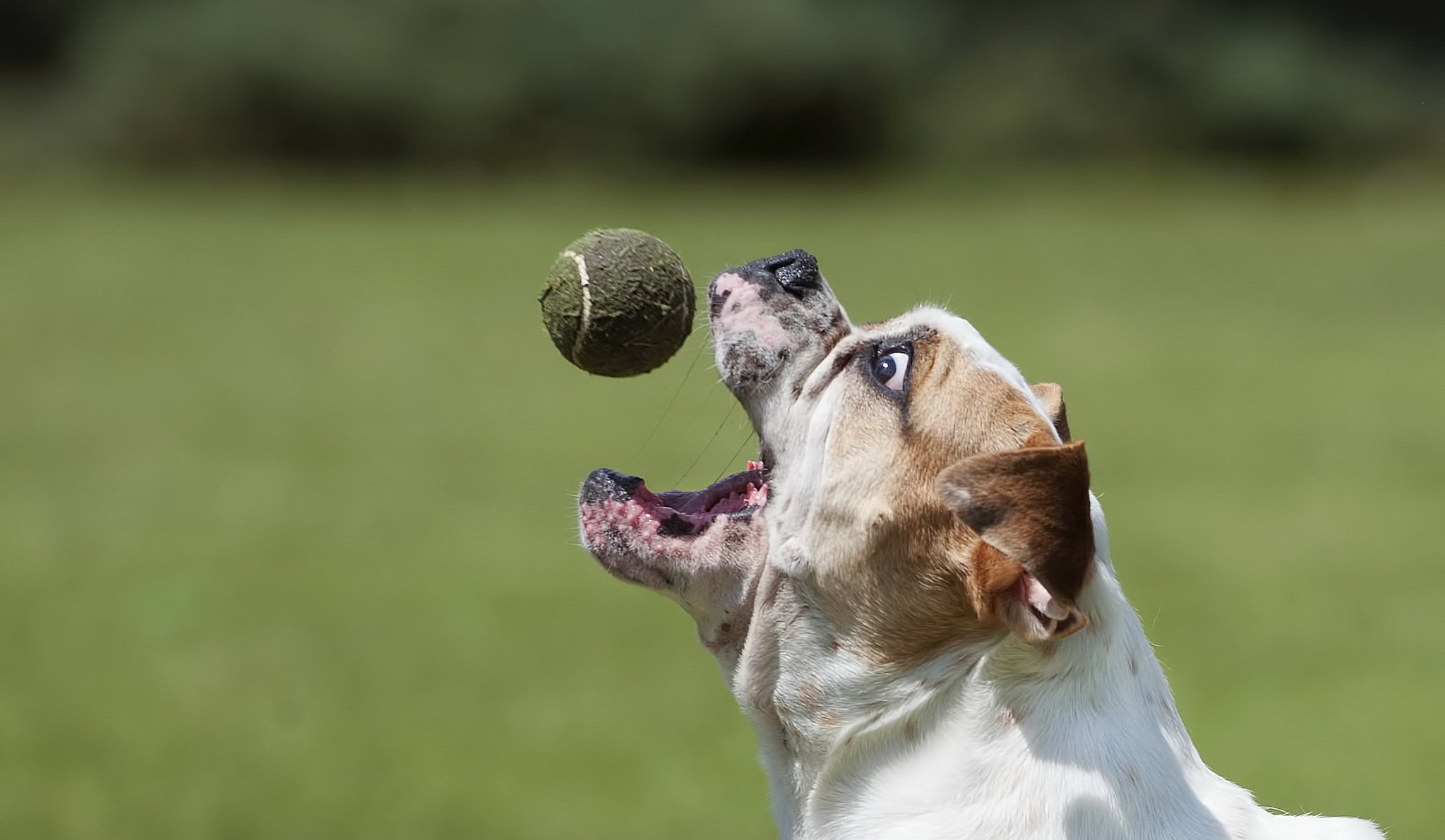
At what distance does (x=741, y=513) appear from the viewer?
4.00 meters

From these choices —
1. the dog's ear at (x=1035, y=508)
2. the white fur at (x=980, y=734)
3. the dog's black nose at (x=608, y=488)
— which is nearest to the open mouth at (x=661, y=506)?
the dog's black nose at (x=608, y=488)

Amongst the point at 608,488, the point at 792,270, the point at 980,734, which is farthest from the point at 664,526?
the point at 980,734

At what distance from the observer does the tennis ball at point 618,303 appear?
445cm

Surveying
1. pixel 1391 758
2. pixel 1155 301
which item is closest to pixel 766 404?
pixel 1391 758

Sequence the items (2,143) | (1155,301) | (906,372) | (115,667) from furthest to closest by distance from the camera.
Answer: (2,143), (1155,301), (115,667), (906,372)

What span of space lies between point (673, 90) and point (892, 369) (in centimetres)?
2772

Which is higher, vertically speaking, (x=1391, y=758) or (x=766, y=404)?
(x=766, y=404)

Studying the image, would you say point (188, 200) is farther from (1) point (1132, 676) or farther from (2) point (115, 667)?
(1) point (1132, 676)

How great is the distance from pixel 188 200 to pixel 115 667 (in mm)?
19385

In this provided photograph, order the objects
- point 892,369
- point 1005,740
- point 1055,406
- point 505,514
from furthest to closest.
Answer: point 505,514
point 1055,406
point 892,369
point 1005,740

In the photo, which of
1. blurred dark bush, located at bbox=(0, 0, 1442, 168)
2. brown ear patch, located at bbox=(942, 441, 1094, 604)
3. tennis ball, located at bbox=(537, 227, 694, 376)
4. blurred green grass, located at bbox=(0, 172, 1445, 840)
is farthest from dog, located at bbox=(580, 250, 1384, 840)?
blurred dark bush, located at bbox=(0, 0, 1442, 168)

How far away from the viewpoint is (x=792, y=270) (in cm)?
429

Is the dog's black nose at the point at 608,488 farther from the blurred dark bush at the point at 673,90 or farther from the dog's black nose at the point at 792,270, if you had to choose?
the blurred dark bush at the point at 673,90

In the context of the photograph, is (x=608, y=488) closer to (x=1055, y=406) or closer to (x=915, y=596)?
(x=915, y=596)
